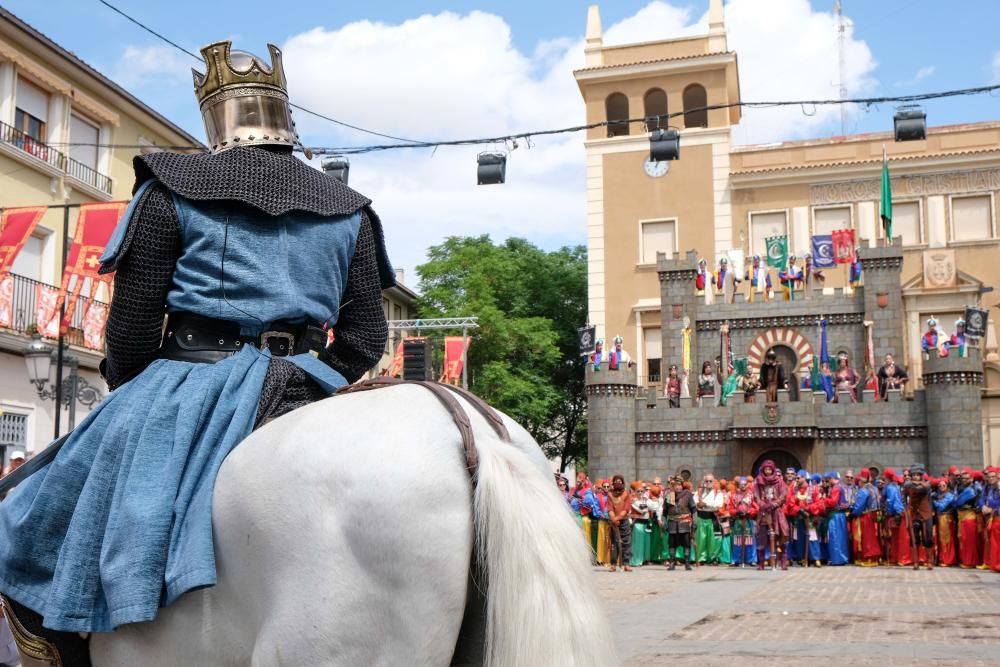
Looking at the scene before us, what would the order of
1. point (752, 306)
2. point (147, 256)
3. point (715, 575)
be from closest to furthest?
1. point (147, 256)
2. point (715, 575)
3. point (752, 306)

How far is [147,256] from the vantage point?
10.3 ft

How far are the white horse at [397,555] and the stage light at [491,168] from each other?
58.5 feet

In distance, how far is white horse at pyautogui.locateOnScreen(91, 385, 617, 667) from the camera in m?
2.45

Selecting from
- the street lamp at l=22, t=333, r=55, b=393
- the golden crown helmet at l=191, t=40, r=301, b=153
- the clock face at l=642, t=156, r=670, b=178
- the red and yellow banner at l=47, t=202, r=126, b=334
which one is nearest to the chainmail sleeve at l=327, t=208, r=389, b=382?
the golden crown helmet at l=191, t=40, r=301, b=153

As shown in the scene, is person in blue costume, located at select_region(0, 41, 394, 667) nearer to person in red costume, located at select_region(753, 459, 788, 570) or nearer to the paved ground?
the paved ground

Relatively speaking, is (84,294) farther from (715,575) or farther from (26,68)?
(715,575)

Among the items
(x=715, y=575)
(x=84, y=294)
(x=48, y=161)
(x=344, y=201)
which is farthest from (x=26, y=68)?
(x=344, y=201)

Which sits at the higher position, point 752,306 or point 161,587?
point 752,306

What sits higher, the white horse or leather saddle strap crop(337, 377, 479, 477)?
leather saddle strap crop(337, 377, 479, 477)

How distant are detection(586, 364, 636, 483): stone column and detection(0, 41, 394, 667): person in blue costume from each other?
108 feet

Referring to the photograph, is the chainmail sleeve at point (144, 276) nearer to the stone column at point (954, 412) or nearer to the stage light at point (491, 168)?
the stage light at point (491, 168)

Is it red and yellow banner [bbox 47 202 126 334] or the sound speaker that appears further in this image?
the sound speaker

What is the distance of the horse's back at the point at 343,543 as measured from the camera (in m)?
2.46

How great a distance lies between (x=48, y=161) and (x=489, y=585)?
26865 mm
